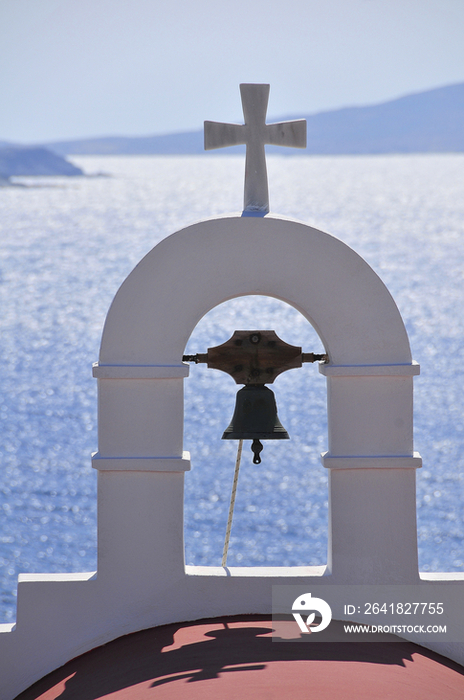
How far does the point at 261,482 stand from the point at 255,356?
2267 centimetres

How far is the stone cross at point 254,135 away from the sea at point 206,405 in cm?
555

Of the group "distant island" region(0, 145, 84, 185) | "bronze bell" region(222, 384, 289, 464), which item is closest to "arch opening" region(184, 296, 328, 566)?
"bronze bell" region(222, 384, 289, 464)

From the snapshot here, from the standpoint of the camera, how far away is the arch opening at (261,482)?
22922 millimetres

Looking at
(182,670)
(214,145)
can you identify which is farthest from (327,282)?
(182,670)

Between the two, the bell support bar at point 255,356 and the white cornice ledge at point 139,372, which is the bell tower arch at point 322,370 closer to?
the white cornice ledge at point 139,372

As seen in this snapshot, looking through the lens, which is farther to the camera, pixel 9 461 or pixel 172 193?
pixel 172 193

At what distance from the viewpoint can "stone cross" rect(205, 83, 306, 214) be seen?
4656 mm

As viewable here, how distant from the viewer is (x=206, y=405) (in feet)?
101

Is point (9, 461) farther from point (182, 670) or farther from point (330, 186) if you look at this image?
point (330, 186)

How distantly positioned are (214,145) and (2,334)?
35.9m

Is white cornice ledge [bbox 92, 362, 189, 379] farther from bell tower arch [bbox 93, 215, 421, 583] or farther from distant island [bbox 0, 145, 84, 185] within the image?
distant island [bbox 0, 145, 84, 185]

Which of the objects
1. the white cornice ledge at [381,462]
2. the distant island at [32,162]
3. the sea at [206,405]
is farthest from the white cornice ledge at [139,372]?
the distant island at [32,162]

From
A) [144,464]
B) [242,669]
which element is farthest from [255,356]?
[242,669]

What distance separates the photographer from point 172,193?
297 ft
